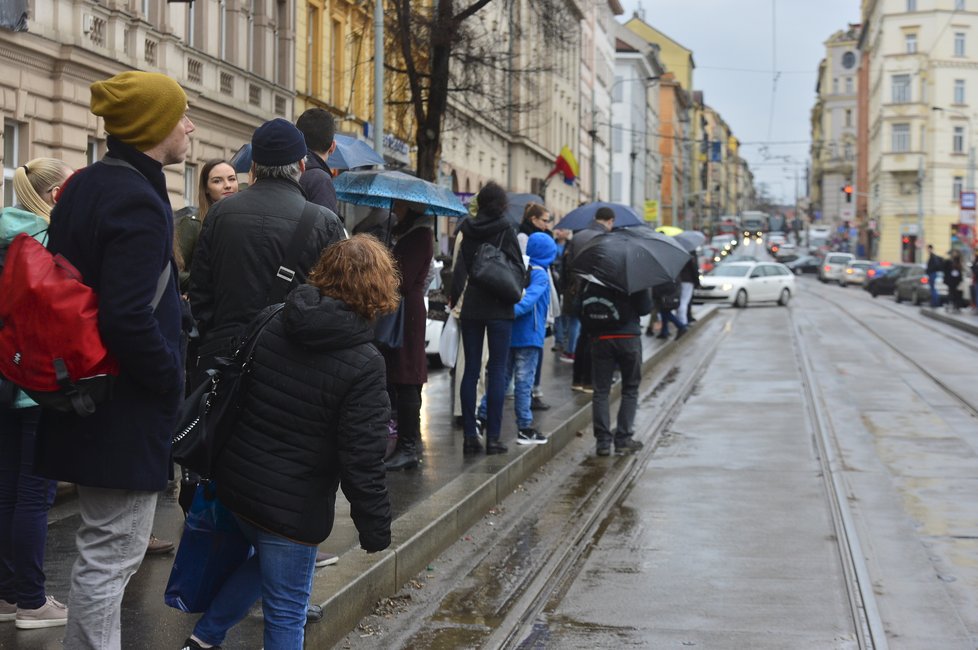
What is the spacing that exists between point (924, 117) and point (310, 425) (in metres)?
96.3

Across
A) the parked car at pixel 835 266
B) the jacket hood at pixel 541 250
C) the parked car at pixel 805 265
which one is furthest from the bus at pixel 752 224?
the jacket hood at pixel 541 250

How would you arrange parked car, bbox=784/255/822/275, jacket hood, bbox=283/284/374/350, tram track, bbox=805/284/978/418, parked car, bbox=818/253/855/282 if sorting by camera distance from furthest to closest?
1. parked car, bbox=784/255/822/275
2. parked car, bbox=818/253/855/282
3. tram track, bbox=805/284/978/418
4. jacket hood, bbox=283/284/374/350

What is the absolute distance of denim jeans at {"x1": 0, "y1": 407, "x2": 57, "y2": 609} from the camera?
17.9ft

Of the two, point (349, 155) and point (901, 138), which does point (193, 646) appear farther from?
point (901, 138)

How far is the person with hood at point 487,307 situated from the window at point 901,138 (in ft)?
301

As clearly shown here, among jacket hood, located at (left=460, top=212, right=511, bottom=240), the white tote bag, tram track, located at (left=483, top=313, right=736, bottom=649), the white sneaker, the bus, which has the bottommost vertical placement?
tram track, located at (left=483, top=313, right=736, bottom=649)

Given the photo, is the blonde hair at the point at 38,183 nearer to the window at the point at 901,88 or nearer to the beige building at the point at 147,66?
the beige building at the point at 147,66

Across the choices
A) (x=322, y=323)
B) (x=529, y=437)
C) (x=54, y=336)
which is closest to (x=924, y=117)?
(x=529, y=437)

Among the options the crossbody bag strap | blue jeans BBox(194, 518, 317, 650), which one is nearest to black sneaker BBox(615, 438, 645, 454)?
the crossbody bag strap

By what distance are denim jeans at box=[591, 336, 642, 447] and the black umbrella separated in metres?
0.46

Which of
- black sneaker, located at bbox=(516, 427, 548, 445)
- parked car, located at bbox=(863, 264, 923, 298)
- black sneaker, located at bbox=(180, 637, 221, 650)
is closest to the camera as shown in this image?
black sneaker, located at bbox=(180, 637, 221, 650)

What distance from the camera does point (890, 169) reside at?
320ft

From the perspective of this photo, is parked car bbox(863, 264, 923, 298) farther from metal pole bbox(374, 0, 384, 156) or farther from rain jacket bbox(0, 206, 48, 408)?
rain jacket bbox(0, 206, 48, 408)

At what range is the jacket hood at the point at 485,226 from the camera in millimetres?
10016
